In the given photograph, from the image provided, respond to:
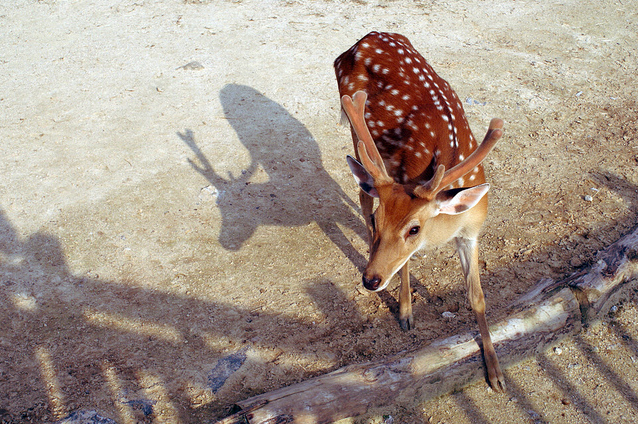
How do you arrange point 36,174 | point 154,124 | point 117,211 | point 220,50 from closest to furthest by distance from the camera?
point 117,211 < point 36,174 < point 154,124 < point 220,50

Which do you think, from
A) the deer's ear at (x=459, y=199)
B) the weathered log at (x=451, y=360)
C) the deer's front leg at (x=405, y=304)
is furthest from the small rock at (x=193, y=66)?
the weathered log at (x=451, y=360)

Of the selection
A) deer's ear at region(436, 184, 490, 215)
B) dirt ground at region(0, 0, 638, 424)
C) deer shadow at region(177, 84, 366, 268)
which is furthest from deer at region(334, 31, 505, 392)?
deer shadow at region(177, 84, 366, 268)

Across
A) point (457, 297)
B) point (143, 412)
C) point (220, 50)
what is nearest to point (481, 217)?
point (457, 297)

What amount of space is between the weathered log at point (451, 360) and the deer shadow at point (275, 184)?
4.29 ft

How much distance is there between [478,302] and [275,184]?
7.84ft

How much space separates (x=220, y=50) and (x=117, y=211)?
3450 mm

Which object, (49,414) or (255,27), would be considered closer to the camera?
(49,414)

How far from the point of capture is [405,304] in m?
3.76

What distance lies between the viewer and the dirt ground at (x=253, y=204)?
11.0ft

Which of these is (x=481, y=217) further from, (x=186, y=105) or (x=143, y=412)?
(x=186, y=105)

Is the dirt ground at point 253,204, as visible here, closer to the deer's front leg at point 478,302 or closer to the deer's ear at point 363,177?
the deer's front leg at point 478,302

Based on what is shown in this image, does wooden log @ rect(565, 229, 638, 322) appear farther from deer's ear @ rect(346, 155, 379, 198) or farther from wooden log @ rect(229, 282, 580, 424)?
deer's ear @ rect(346, 155, 379, 198)

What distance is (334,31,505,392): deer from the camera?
118 inches

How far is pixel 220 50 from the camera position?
7.32 meters
